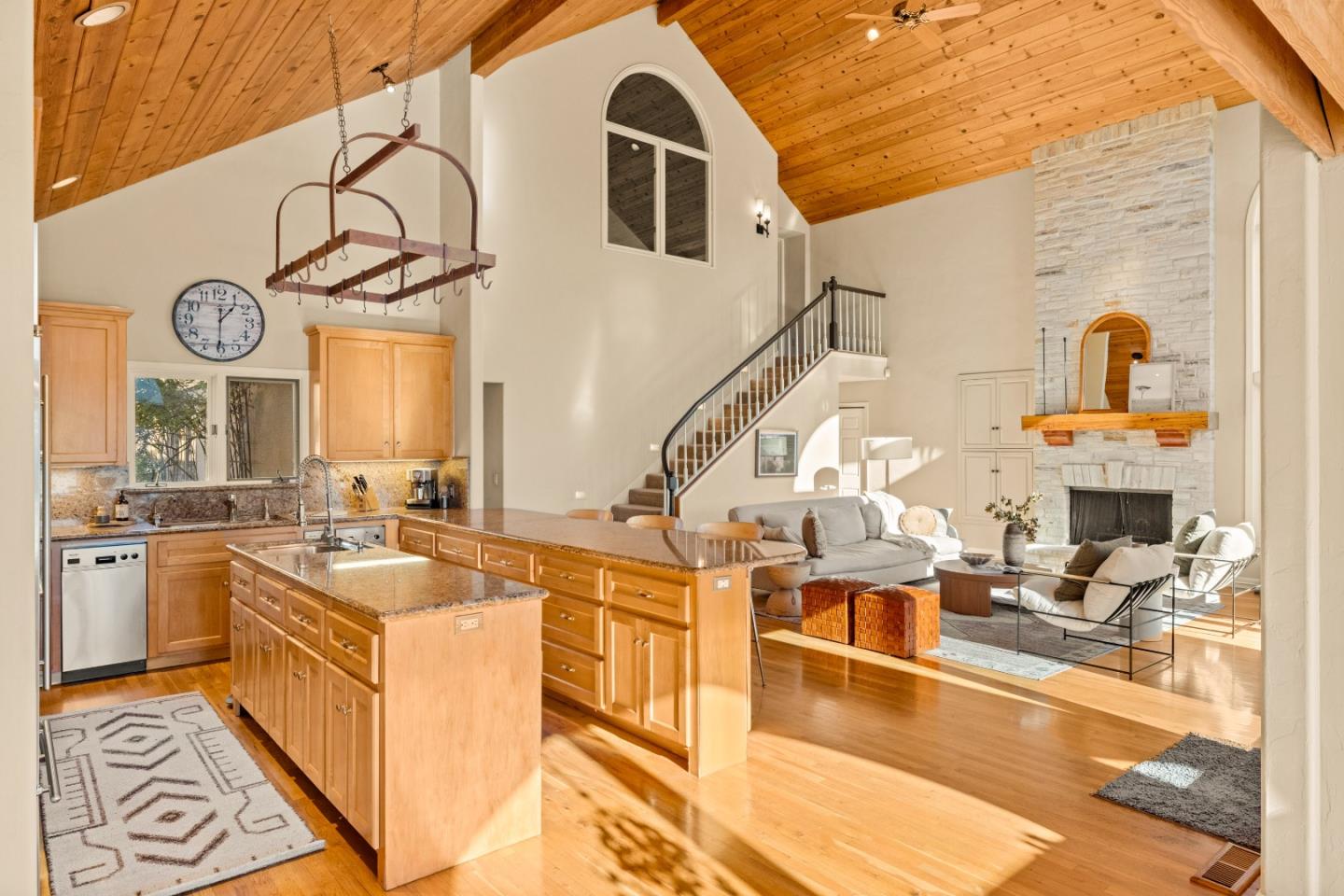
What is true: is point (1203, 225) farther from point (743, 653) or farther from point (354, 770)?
point (354, 770)

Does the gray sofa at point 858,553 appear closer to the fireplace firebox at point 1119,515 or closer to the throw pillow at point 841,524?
the throw pillow at point 841,524

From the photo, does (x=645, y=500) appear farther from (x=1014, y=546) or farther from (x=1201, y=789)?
(x=1201, y=789)

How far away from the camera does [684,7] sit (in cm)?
961

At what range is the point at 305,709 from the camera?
3617 mm

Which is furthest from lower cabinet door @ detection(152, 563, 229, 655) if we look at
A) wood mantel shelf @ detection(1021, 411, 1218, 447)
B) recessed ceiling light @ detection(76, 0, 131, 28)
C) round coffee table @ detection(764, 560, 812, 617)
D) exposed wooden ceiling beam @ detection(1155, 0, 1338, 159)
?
wood mantel shelf @ detection(1021, 411, 1218, 447)

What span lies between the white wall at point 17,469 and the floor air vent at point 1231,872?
11.3 ft

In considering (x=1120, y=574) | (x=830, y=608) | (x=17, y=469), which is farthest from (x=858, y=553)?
(x=17, y=469)

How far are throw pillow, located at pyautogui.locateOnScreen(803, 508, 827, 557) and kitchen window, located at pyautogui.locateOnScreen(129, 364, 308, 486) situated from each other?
4509 millimetres

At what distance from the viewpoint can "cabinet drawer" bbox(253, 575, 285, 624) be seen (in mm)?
3908

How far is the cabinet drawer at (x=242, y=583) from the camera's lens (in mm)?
4383

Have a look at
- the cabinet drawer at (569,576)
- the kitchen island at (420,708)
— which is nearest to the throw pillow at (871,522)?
the cabinet drawer at (569,576)

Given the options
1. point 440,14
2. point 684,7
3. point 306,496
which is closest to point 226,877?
Answer: point 306,496

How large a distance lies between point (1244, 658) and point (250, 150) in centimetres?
863

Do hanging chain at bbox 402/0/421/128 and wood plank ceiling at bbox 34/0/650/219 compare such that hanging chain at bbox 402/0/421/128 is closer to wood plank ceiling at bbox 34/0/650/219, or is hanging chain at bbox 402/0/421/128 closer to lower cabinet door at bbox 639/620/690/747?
wood plank ceiling at bbox 34/0/650/219
